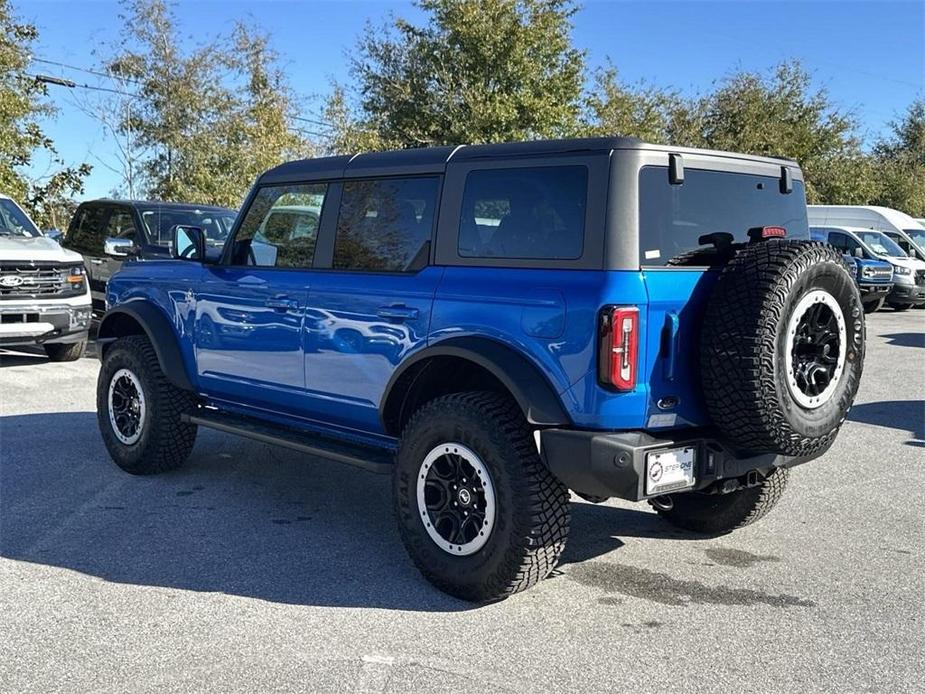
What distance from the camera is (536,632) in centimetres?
394

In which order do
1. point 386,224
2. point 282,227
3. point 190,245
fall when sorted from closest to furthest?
point 386,224, point 282,227, point 190,245

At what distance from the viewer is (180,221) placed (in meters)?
12.6

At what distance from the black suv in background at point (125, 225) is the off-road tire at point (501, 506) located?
8.62m

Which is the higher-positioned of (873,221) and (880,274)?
(873,221)

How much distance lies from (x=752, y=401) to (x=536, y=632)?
1.27m

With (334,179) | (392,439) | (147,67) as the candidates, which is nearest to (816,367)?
(392,439)

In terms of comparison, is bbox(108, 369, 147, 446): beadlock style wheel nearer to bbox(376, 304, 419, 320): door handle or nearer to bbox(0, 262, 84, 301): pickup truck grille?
bbox(376, 304, 419, 320): door handle

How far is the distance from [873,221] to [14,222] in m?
18.5

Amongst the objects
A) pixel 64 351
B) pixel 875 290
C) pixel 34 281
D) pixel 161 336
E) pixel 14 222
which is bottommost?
pixel 64 351

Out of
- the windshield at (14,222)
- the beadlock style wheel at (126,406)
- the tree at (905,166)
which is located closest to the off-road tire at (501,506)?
the beadlock style wheel at (126,406)

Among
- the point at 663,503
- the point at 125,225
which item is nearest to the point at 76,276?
the point at 125,225

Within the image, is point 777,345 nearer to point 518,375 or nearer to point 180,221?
point 518,375

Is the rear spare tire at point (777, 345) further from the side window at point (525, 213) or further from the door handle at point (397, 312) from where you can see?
the door handle at point (397, 312)

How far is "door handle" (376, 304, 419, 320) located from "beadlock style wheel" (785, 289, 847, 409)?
168cm
